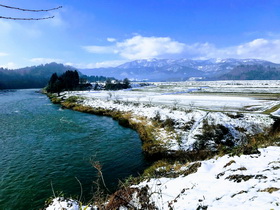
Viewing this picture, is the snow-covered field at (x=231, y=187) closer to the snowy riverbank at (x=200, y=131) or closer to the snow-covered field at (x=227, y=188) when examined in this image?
the snow-covered field at (x=227, y=188)

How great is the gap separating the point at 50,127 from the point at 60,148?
10.1 metres

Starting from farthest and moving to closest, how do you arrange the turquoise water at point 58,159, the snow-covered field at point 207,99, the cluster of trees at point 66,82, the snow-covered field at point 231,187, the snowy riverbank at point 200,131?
the cluster of trees at point 66,82 → the snow-covered field at point 207,99 → the snowy riverbank at point 200,131 → the turquoise water at point 58,159 → the snow-covered field at point 231,187

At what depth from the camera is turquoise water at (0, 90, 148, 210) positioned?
11156 millimetres

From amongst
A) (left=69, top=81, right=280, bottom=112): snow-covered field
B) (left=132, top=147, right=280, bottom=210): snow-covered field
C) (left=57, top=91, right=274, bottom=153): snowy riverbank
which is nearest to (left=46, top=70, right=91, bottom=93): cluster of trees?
(left=69, top=81, right=280, bottom=112): snow-covered field

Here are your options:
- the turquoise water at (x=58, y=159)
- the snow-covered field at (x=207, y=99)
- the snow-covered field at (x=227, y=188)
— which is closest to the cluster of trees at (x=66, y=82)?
the snow-covered field at (x=207, y=99)

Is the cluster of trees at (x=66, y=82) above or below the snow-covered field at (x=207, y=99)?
above

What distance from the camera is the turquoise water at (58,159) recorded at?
11156mm

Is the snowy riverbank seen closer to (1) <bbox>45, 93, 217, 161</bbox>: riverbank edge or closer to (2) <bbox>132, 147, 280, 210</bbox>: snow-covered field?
(1) <bbox>45, 93, 217, 161</bbox>: riverbank edge

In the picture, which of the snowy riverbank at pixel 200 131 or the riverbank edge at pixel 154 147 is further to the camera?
the snowy riverbank at pixel 200 131

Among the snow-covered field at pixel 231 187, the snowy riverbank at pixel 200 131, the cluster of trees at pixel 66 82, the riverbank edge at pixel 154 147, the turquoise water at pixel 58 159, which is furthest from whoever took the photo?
the cluster of trees at pixel 66 82

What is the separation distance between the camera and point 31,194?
10.8m

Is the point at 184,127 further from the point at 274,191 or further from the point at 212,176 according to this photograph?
the point at 274,191

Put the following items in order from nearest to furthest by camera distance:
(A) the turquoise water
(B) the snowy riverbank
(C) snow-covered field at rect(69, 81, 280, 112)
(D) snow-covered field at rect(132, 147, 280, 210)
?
1. (D) snow-covered field at rect(132, 147, 280, 210)
2. (A) the turquoise water
3. (B) the snowy riverbank
4. (C) snow-covered field at rect(69, 81, 280, 112)

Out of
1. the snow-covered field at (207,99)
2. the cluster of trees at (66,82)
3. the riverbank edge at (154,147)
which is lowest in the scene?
the riverbank edge at (154,147)
